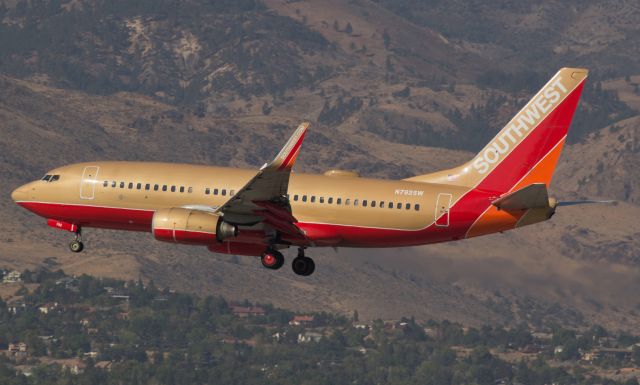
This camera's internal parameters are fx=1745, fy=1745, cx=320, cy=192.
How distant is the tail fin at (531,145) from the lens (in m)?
95.2

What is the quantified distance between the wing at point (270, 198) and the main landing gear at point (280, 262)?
1576mm

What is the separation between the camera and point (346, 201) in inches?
3693

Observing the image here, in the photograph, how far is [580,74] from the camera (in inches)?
3794

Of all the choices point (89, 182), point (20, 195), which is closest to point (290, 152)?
point (89, 182)

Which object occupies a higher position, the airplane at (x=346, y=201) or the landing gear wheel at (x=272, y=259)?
the airplane at (x=346, y=201)

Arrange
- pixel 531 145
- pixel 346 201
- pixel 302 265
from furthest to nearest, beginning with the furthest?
pixel 302 265, pixel 531 145, pixel 346 201

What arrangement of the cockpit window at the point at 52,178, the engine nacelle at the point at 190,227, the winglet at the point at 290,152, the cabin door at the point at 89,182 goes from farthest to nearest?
the cockpit window at the point at 52,178, the cabin door at the point at 89,182, the engine nacelle at the point at 190,227, the winglet at the point at 290,152

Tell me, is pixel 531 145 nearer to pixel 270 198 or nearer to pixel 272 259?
pixel 270 198

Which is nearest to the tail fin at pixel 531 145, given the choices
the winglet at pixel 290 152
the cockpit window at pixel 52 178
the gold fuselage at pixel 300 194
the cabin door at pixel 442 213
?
the gold fuselage at pixel 300 194

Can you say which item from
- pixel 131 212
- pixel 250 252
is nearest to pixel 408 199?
pixel 250 252

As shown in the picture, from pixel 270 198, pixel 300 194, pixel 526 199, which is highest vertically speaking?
pixel 300 194

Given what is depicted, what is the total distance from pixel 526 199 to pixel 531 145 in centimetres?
507

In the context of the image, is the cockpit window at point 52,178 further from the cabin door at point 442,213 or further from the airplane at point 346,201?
the cabin door at point 442,213

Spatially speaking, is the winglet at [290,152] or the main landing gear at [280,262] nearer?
the winglet at [290,152]
